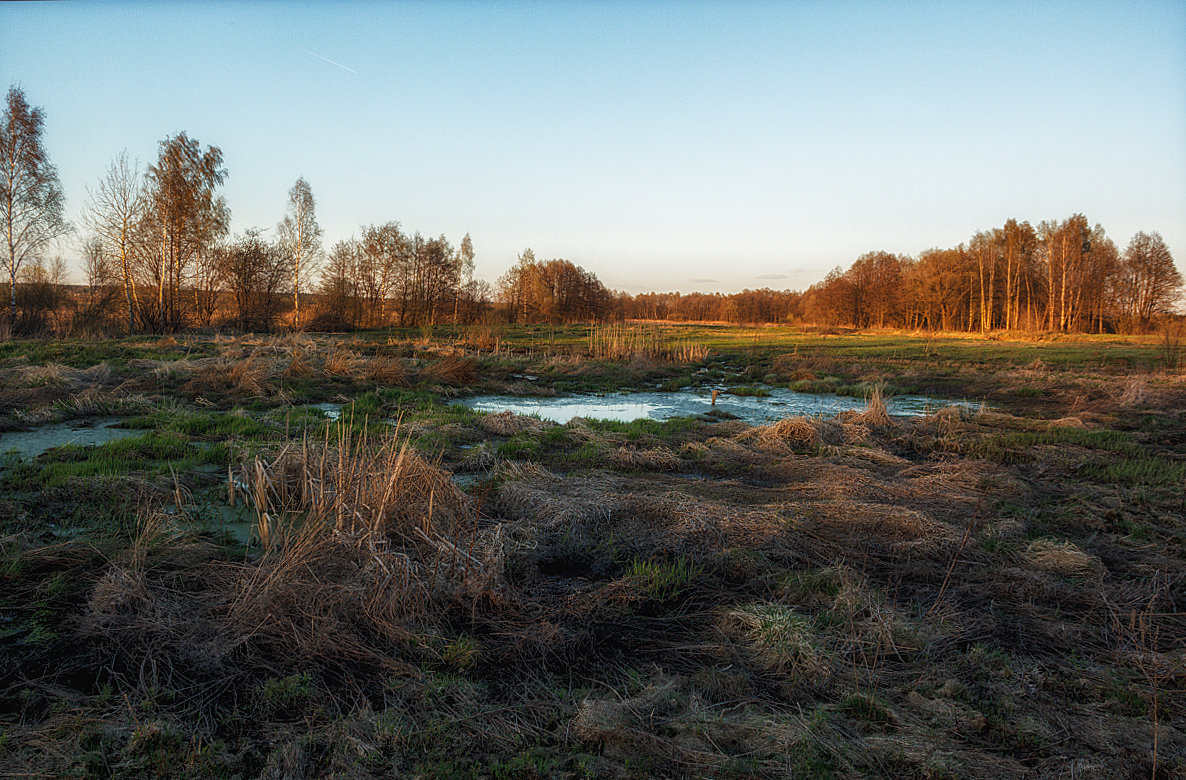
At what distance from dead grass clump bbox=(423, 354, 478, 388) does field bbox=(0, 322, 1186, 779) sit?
7.52 m

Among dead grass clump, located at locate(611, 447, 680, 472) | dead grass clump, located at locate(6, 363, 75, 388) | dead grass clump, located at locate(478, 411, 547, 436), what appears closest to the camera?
dead grass clump, located at locate(611, 447, 680, 472)

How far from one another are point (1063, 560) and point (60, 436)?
1163 centimetres

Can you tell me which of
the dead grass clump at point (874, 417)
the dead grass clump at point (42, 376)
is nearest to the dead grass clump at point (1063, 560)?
the dead grass clump at point (874, 417)

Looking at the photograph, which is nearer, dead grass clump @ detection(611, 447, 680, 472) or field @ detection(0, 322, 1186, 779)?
field @ detection(0, 322, 1186, 779)

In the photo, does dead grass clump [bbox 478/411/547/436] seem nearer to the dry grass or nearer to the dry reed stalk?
the dry reed stalk

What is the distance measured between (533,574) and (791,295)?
11076cm

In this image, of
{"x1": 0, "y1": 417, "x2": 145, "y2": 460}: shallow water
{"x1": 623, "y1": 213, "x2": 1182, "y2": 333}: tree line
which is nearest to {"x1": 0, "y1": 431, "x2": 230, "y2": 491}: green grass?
{"x1": 0, "y1": 417, "x2": 145, "y2": 460}: shallow water

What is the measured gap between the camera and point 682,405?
14258 mm

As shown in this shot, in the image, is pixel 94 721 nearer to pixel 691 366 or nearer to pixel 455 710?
pixel 455 710

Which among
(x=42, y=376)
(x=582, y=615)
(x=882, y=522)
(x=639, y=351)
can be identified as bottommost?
(x=582, y=615)

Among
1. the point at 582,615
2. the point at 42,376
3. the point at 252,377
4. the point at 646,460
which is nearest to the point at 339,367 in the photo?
the point at 252,377

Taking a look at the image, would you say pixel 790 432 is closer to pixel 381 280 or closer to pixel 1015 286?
pixel 381 280

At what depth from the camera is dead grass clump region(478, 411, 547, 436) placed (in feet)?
30.0

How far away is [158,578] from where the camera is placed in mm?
3811
